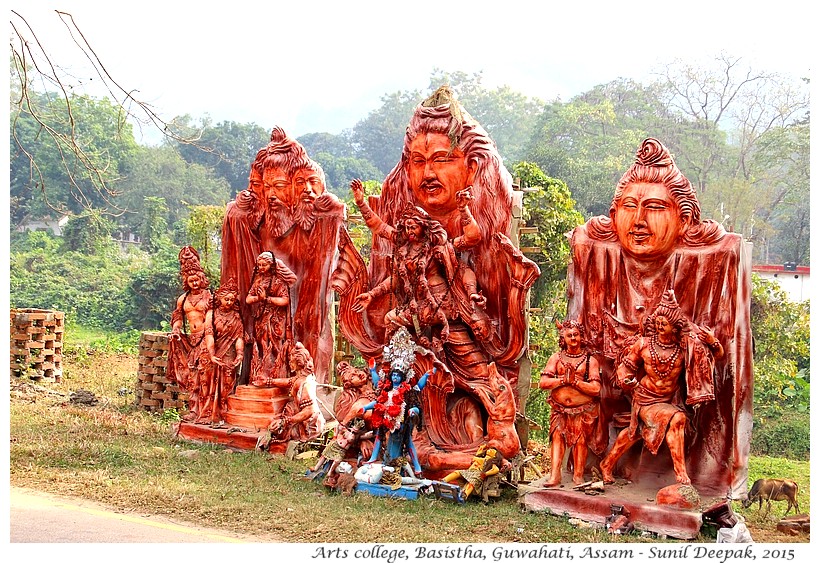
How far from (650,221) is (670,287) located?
52 centimetres

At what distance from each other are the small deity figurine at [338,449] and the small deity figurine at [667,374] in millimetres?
2147

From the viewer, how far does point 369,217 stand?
835 cm

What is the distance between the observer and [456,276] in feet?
26.7

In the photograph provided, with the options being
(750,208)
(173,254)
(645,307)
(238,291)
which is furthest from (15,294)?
(645,307)

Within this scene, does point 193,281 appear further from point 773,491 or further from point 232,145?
point 232,145

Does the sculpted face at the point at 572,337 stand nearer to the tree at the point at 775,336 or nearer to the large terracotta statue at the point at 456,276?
the large terracotta statue at the point at 456,276

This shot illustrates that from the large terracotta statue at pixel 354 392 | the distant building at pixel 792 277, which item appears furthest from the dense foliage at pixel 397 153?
the large terracotta statue at pixel 354 392

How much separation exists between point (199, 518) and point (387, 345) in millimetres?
2063

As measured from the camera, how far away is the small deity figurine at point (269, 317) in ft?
30.9

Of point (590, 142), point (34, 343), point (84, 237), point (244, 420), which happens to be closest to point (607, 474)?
point (244, 420)

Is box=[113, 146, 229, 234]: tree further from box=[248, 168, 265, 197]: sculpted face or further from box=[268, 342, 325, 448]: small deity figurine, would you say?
box=[268, 342, 325, 448]: small deity figurine

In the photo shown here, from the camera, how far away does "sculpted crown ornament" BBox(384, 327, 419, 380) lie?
7.76 m

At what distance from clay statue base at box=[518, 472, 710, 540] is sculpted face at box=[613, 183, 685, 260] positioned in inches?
70.4
